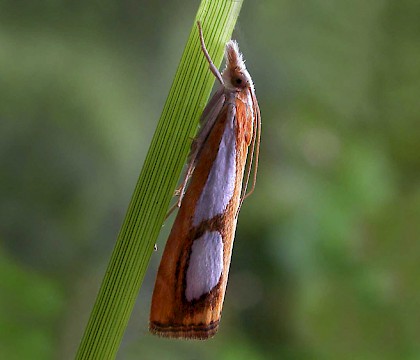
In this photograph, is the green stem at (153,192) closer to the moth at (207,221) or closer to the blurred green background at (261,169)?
the moth at (207,221)

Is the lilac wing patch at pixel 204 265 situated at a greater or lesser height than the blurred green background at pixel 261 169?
lesser

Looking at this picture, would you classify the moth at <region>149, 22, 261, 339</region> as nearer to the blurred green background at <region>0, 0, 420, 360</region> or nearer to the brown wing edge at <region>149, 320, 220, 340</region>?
the brown wing edge at <region>149, 320, 220, 340</region>

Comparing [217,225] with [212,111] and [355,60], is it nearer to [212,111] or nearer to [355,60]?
[212,111]

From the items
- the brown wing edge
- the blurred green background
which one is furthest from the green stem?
the blurred green background

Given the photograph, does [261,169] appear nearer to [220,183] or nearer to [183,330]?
[220,183]

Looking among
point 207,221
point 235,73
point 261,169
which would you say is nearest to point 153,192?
point 207,221

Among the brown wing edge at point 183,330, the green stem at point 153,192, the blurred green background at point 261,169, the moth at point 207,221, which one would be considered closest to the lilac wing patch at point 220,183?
the moth at point 207,221
